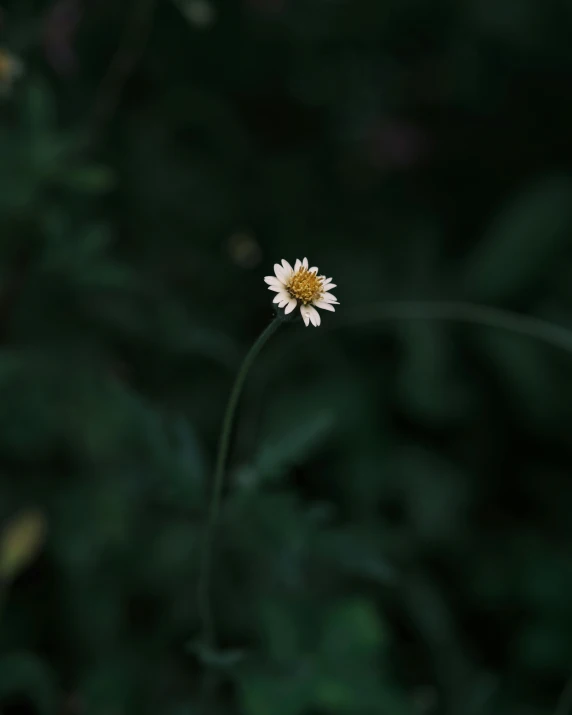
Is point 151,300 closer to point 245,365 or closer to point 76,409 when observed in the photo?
point 76,409

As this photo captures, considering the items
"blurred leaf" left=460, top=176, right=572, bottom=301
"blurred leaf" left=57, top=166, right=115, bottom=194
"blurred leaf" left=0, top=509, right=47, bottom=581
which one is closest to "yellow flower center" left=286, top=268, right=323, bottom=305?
"blurred leaf" left=57, top=166, right=115, bottom=194

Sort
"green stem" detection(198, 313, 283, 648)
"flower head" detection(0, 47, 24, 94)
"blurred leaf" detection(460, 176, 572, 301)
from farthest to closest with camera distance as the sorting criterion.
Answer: "blurred leaf" detection(460, 176, 572, 301) < "flower head" detection(0, 47, 24, 94) < "green stem" detection(198, 313, 283, 648)

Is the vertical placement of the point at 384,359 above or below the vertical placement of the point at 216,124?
below

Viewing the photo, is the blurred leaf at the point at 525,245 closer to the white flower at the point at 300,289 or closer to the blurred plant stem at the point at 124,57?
the blurred plant stem at the point at 124,57

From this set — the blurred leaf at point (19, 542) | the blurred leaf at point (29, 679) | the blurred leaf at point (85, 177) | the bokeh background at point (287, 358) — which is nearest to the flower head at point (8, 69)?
the bokeh background at point (287, 358)

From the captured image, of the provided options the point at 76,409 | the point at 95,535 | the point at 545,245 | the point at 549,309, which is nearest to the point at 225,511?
the point at 95,535

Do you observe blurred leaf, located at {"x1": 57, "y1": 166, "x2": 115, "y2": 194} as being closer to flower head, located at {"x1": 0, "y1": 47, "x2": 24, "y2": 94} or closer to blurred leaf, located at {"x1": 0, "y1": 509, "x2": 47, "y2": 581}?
flower head, located at {"x1": 0, "y1": 47, "x2": 24, "y2": 94}
